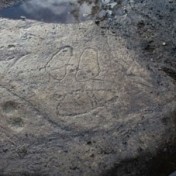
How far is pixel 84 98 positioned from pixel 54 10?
0.98 metres

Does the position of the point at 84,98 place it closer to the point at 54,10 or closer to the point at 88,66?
the point at 88,66

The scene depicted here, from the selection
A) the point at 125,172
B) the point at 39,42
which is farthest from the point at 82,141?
the point at 39,42

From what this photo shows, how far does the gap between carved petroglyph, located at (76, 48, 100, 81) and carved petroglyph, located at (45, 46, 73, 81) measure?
0.31ft

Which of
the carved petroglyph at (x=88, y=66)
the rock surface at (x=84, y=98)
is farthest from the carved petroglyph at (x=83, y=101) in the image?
the carved petroglyph at (x=88, y=66)

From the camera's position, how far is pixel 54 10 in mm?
3580

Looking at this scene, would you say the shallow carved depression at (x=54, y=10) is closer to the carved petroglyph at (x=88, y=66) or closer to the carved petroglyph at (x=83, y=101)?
the carved petroglyph at (x=88, y=66)

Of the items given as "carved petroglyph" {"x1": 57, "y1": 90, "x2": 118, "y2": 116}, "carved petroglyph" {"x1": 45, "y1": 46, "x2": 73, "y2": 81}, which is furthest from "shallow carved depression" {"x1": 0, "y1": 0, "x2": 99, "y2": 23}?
"carved petroglyph" {"x1": 57, "y1": 90, "x2": 118, "y2": 116}

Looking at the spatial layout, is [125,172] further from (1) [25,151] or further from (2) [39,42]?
(2) [39,42]

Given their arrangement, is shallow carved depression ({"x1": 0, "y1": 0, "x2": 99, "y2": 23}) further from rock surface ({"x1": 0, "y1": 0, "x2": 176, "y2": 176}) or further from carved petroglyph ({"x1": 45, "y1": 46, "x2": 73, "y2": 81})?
carved petroglyph ({"x1": 45, "y1": 46, "x2": 73, "y2": 81})

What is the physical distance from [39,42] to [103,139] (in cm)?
92

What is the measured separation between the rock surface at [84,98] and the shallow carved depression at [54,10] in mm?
130

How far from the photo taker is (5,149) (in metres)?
2.69

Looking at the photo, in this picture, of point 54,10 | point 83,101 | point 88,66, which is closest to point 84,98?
point 83,101

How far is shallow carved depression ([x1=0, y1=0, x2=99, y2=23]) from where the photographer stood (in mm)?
3506
